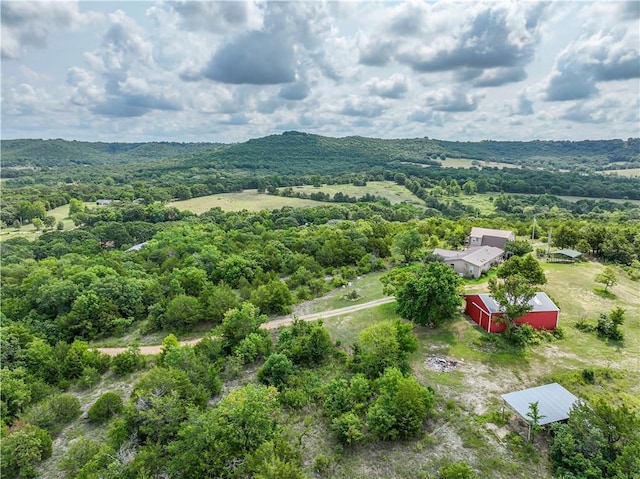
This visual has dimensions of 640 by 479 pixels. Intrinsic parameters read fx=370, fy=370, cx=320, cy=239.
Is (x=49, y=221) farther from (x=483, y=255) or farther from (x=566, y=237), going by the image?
(x=566, y=237)

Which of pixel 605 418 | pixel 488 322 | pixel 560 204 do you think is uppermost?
pixel 605 418

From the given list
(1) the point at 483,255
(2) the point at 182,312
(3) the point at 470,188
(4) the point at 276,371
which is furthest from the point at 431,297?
(3) the point at 470,188

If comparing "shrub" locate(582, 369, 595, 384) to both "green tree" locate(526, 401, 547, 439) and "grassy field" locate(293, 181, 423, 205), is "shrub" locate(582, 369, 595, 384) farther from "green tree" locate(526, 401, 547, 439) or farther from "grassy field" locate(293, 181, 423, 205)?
"grassy field" locate(293, 181, 423, 205)

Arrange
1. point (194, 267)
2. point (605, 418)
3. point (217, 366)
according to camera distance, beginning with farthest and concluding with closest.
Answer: point (194, 267) < point (217, 366) < point (605, 418)

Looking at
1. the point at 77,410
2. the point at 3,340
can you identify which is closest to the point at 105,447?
the point at 77,410

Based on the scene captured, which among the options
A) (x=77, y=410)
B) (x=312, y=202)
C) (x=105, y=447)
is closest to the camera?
(x=105, y=447)

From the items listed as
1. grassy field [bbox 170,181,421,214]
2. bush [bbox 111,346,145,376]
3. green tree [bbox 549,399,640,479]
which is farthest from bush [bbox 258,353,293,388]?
grassy field [bbox 170,181,421,214]

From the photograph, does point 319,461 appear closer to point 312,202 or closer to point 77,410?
point 77,410
